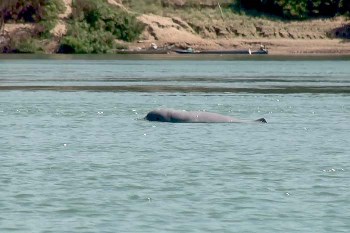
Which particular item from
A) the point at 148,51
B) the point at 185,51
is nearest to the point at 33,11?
the point at 148,51

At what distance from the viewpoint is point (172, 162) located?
20.8 metres

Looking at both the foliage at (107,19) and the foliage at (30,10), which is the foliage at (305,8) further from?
the foliage at (30,10)

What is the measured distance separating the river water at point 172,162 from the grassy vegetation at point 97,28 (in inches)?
1517

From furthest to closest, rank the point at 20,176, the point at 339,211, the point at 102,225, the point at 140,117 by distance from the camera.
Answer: the point at 140,117 → the point at 20,176 → the point at 339,211 → the point at 102,225

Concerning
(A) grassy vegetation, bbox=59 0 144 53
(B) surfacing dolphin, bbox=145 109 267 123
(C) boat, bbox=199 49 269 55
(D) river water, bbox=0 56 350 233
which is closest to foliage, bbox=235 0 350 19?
(C) boat, bbox=199 49 269 55

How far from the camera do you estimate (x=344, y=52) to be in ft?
260

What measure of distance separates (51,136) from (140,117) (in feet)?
17.4

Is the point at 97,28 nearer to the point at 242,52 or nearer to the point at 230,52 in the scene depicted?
the point at 230,52

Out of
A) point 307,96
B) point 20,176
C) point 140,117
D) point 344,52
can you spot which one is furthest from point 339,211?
point 344,52

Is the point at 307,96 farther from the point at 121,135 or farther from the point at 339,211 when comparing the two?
the point at 339,211

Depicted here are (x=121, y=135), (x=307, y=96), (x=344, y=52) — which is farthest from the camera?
(x=344, y=52)

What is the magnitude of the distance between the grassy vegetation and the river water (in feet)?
126

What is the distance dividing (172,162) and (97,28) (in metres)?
62.3

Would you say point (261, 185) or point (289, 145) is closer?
point (261, 185)
